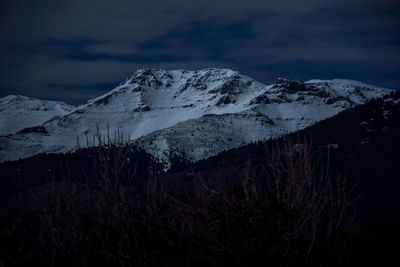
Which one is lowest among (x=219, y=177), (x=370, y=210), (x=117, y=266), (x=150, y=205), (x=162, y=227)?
(x=370, y=210)

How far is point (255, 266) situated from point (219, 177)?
2.42 metres

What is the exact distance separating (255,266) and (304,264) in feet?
4.57

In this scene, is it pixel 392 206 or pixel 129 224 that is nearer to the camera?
pixel 129 224

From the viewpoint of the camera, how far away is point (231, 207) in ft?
34.7

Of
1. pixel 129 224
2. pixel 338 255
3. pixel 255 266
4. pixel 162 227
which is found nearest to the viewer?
pixel 255 266

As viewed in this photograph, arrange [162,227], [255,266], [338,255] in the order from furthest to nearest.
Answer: [162,227] → [338,255] → [255,266]

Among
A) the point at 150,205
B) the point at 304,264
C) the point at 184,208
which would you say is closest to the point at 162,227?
the point at 150,205

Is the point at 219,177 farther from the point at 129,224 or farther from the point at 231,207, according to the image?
the point at 129,224

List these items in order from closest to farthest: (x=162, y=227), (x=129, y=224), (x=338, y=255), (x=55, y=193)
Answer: (x=338, y=255) < (x=129, y=224) < (x=162, y=227) < (x=55, y=193)

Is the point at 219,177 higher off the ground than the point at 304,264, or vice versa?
the point at 219,177

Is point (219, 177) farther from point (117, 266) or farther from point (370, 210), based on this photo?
point (370, 210)

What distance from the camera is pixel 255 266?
Result: 1015cm

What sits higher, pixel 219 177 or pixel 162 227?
pixel 219 177

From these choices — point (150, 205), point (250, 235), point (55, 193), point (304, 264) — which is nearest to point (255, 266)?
point (250, 235)
